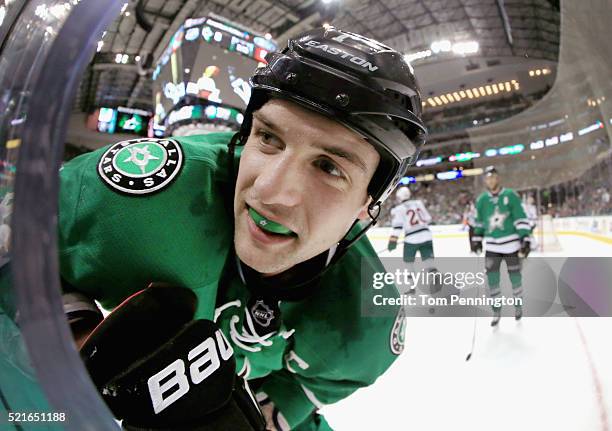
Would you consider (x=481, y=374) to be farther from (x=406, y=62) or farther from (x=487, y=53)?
(x=487, y=53)

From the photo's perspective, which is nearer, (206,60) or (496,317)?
(496,317)

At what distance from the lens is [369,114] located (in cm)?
52

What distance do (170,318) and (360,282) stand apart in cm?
41

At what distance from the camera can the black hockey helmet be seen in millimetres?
516

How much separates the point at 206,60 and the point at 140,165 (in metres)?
4.09

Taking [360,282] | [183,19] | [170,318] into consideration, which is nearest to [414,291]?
[360,282]

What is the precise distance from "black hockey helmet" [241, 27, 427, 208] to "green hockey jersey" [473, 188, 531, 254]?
8.12 ft

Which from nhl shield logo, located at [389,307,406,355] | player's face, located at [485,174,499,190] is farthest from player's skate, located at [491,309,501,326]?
nhl shield logo, located at [389,307,406,355]

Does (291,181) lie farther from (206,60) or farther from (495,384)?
(206,60)

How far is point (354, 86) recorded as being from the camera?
20.5 inches

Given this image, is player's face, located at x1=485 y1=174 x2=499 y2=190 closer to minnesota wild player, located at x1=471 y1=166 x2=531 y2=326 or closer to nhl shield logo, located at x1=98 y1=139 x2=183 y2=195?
minnesota wild player, located at x1=471 y1=166 x2=531 y2=326

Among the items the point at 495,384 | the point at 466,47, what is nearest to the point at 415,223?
the point at 466,47

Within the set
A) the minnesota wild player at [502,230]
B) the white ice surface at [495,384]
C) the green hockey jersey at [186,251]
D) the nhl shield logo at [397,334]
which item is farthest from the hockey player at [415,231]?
the green hockey jersey at [186,251]

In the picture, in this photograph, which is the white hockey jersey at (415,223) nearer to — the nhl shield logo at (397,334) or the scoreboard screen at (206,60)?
the scoreboard screen at (206,60)
